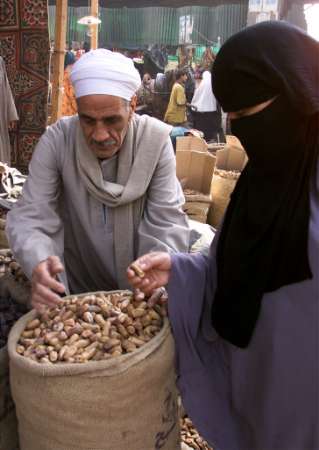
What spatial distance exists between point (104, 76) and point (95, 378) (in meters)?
1.18

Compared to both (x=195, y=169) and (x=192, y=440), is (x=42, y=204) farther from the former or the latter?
(x=195, y=169)

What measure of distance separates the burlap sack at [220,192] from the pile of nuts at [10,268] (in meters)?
2.82

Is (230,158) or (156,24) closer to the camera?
(230,158)

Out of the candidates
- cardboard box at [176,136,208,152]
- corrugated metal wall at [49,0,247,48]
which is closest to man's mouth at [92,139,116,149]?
cardboard box at [176,136,208,152]

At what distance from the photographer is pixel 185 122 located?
1020cm

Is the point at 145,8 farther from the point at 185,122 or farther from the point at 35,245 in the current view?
the point at 35,245

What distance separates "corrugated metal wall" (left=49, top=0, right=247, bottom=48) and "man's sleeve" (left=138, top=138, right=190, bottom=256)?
1179 centimetres

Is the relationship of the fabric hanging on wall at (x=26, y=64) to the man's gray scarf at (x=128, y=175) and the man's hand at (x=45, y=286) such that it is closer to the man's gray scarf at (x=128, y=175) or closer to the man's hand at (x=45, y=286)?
the man's gray scarf at (x=128, y=175)

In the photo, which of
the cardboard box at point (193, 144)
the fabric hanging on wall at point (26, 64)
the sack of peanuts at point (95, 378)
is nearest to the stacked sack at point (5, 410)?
the sack of peanuts at point (95, 378)

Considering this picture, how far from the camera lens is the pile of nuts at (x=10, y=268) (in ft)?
8.45

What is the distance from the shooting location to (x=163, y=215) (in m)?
2.22

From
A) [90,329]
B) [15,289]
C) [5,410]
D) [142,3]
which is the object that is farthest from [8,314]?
[142,3]

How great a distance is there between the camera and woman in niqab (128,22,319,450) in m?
1.29

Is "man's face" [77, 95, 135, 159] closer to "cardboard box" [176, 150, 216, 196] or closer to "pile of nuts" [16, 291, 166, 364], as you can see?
"pile of nuts" [16, 291, 166, 364]
